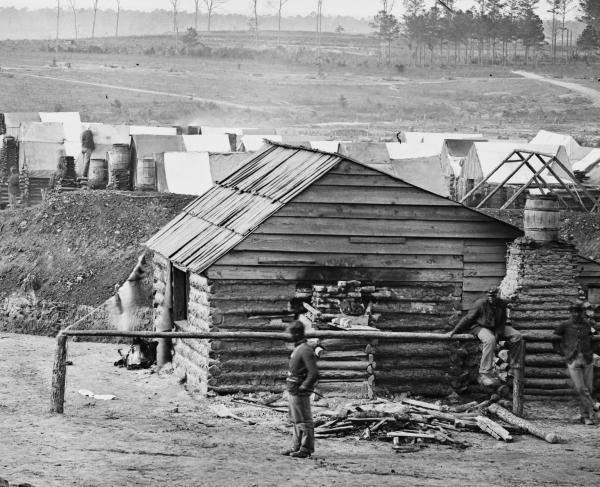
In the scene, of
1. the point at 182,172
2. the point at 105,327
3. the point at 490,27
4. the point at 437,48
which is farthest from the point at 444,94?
the point at 105,327

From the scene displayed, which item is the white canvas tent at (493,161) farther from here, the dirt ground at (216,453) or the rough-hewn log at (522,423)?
the rough-hewn log at (522,423)

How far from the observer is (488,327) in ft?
64.3

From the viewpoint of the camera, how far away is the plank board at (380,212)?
840 inches

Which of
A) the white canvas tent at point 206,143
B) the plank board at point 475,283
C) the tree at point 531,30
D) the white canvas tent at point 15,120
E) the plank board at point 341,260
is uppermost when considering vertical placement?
the tree at point 531,30

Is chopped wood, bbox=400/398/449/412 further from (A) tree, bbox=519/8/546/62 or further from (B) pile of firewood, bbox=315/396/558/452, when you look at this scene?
(A) tree, bbox=519/8/546/62

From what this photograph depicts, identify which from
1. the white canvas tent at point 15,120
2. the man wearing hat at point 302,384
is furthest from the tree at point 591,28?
the man wearing hat at point 302,384

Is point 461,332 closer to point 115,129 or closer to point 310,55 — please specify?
point 115,129

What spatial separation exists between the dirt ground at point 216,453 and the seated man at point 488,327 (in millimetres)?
983

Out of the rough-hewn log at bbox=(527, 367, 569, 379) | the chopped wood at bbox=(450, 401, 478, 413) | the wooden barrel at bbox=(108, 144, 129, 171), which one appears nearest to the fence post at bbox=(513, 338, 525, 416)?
the chopped wood at bbox=(450, 401, 478, 413)

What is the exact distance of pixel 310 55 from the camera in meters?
165

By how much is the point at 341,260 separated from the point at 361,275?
418 millimetres

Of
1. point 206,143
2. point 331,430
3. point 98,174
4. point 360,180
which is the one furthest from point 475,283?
point 206,143

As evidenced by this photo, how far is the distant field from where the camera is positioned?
329ft

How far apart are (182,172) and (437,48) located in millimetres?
142284
